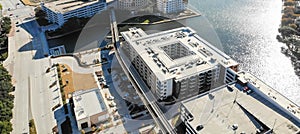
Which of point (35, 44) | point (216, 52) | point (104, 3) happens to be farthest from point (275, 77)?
point (35, 44)

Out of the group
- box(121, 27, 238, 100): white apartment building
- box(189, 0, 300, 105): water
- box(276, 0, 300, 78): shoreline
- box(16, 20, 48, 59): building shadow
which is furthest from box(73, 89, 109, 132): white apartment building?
box(276, 0, 300, 78): shoreline

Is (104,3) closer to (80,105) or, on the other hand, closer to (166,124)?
(80,105)

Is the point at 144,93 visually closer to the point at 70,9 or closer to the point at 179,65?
the point at 179,65

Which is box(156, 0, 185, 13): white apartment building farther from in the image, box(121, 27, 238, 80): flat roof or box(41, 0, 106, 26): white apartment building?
box(121, 27, 238, 80): flat roof


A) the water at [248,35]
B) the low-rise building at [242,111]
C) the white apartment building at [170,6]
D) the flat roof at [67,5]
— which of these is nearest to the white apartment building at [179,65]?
the low-rise building at [242,111]

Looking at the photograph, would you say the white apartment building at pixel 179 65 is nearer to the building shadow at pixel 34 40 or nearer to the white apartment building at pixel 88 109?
the white apartment building at pixel 88 109
